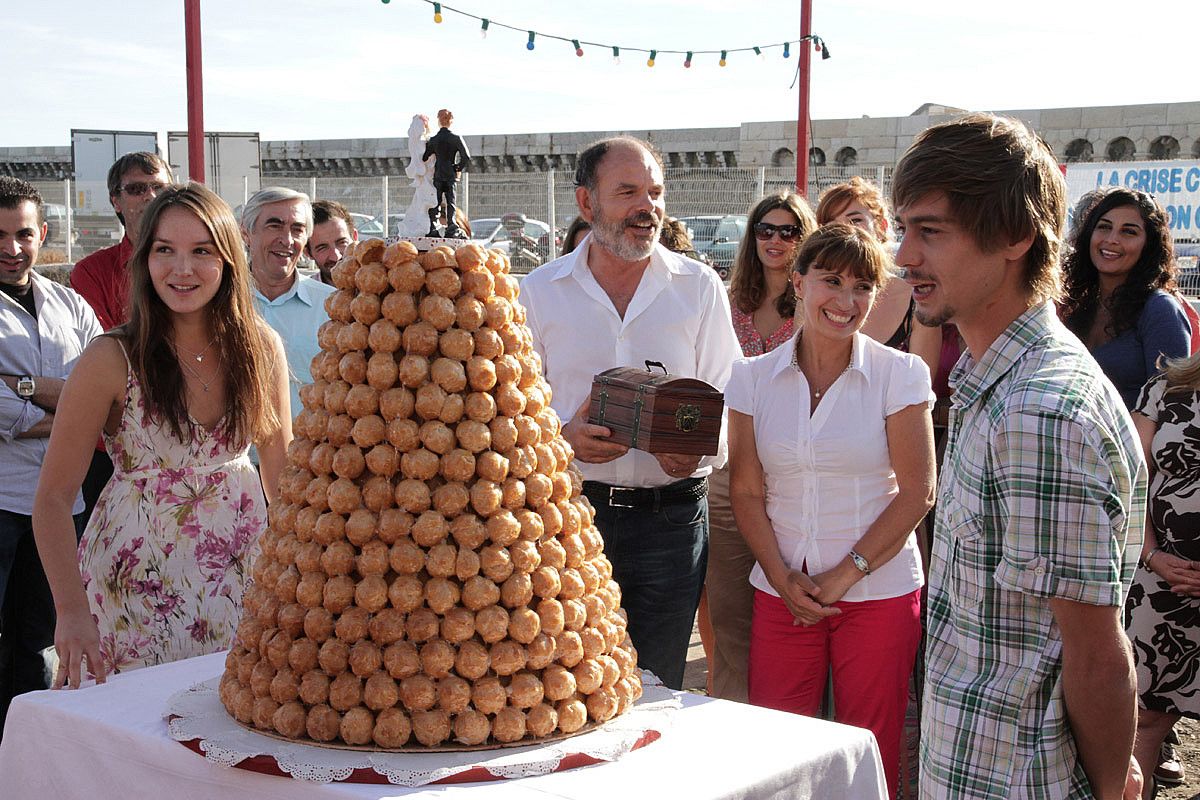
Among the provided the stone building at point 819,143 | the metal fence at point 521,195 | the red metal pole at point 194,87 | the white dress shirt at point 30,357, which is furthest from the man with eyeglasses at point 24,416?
the stone building at point 819,143

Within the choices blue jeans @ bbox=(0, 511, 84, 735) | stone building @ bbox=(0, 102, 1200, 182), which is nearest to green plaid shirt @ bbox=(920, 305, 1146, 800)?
blue jeans @ bbox=(0, 511, 84, 735)

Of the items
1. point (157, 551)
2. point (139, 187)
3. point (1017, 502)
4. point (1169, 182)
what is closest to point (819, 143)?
point (1169, 182)

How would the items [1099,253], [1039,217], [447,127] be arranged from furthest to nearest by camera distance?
[1099,253], [447,127], [1039,217]

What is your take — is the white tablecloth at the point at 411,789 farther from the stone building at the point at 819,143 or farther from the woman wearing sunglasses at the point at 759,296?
the stone building at the point at 819,143

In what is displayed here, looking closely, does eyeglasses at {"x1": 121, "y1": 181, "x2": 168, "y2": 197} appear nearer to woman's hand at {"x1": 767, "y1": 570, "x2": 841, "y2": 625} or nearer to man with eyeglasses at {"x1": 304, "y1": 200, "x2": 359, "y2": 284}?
man with eyeglasses at {"x1": 304, "y1": 200, "x2": 359, "y2": 284}

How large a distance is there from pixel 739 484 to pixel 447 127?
5.97 ft

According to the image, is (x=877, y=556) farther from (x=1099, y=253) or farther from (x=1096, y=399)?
(x=1099, y=253)

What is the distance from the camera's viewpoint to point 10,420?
4.30 m

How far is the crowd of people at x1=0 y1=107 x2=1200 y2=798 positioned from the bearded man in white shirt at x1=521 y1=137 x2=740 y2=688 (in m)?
0.01

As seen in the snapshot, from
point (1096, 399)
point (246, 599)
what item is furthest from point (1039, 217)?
point (246, 599)

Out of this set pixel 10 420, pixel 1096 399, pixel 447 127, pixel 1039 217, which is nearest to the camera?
Result: pixel 1096 399

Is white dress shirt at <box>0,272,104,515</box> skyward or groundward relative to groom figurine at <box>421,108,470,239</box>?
groundward

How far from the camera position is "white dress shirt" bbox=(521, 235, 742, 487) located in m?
3.73

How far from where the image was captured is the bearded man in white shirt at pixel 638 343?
3.62 metres
